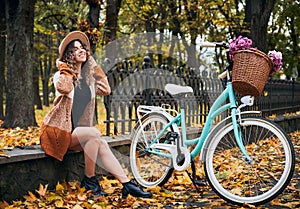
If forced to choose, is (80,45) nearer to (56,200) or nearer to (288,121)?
(56,200)

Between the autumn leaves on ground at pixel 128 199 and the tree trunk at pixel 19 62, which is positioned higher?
the tree trunk at pixel 19 62

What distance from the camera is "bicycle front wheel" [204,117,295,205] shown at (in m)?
4.02

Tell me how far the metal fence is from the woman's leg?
38.2 inches

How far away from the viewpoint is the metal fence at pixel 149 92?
6.01 meters

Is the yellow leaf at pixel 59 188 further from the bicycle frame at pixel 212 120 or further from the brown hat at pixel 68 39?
the brown hat at pixel 68 39

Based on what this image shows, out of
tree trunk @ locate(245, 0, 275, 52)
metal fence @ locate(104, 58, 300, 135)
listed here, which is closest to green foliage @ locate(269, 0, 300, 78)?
tree trunk @ locate(245, 0, 275, 52)

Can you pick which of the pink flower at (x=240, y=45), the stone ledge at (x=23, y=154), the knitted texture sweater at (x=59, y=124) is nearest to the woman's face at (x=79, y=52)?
the knitted texture sweater at (x=59, y=124)

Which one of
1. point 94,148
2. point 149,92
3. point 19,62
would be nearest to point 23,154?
point 94,148

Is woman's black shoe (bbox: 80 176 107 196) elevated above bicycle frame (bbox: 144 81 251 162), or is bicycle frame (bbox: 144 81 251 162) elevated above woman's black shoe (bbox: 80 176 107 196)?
bicycle frame (bbox: 144 81 251 162)

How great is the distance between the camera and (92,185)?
15.4ft

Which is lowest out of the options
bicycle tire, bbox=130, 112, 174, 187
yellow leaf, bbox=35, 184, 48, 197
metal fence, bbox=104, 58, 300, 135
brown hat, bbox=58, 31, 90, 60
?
yellow leaf, bbox=35, 184, 48, 197

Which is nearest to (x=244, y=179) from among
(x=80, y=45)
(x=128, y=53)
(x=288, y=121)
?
(x=80, y=45)

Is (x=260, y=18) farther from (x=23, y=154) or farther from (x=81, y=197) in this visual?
(x=23, y=154)

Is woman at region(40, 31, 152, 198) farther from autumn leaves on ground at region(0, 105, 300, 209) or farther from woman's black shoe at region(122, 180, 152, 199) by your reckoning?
autumn leaves on ground at region(0, 105, 300, 209)
